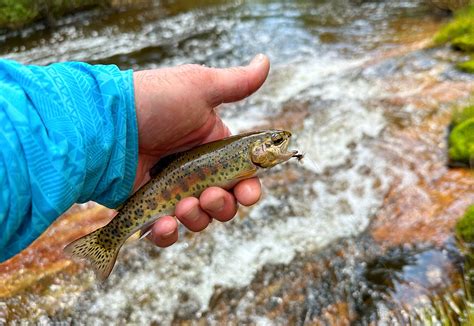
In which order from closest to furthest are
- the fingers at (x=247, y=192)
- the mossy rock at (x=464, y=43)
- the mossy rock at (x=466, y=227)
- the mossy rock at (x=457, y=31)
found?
the fingers at (x=247, y=192), the mossy rock at (x=466, y=227), the mossy rock at (x=464, y=43), the mossy rock at (x=457, y=31)

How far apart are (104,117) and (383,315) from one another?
3.25 metres

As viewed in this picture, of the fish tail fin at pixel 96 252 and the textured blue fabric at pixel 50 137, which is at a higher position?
the textured blue fabric at pixel 50 137

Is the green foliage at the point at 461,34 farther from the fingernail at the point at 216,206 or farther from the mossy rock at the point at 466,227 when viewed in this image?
the fingernail at the point at 216,206

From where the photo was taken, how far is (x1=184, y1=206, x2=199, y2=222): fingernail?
10.5ft

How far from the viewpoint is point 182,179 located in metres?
3.30

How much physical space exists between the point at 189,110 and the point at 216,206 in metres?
0.78

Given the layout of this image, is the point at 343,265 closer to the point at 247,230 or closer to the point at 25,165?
the point at 247,230

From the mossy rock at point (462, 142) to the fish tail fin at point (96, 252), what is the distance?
490 cm

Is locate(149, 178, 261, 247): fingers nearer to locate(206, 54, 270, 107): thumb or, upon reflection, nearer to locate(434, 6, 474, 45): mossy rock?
locate(206, 54, 270, 107): thumb

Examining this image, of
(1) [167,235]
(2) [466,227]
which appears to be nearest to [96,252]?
(1) [167,235]

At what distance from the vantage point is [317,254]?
5383 millimetres

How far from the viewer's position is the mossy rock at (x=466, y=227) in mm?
4824

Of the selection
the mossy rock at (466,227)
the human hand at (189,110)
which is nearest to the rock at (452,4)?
the mossy rock at (466,227)

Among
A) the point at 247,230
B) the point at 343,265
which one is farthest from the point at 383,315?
the point at 247,230
